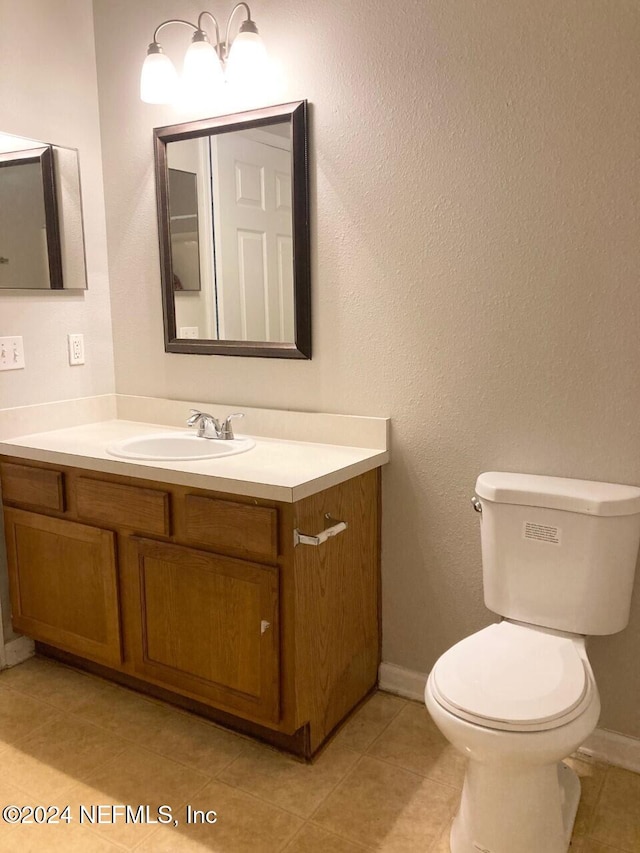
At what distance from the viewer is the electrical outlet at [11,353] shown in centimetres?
233

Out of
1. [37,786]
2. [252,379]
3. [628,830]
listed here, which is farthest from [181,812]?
[252,379]

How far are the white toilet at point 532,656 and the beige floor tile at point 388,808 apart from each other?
103 mm

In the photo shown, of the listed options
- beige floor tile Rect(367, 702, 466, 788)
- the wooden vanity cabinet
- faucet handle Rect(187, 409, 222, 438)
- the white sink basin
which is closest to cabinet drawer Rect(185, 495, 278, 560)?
the wooden vanity cabinet

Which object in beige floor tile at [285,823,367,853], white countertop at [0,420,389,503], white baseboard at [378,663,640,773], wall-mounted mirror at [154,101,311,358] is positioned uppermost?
wall-mounted mirror at [154,101,311,358]

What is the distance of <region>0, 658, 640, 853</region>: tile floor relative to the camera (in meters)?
1.66

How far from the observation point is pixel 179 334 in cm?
250

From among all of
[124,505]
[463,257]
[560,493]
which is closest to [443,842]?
[560,493]

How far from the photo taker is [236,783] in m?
1.85

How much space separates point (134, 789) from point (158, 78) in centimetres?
206

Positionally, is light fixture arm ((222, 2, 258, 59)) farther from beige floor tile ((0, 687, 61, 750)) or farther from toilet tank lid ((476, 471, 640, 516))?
beige floor tile ((0, 687, 61, 750))

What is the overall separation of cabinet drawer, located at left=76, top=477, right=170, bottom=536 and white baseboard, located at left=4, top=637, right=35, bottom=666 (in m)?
0.65

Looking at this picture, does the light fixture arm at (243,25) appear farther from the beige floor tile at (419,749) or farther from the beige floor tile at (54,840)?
the beige floor tile at (54,840)

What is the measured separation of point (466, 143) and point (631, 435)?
34.7 inches

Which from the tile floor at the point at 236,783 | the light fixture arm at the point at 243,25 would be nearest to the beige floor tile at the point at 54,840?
the tile floor at the point at 236,783
